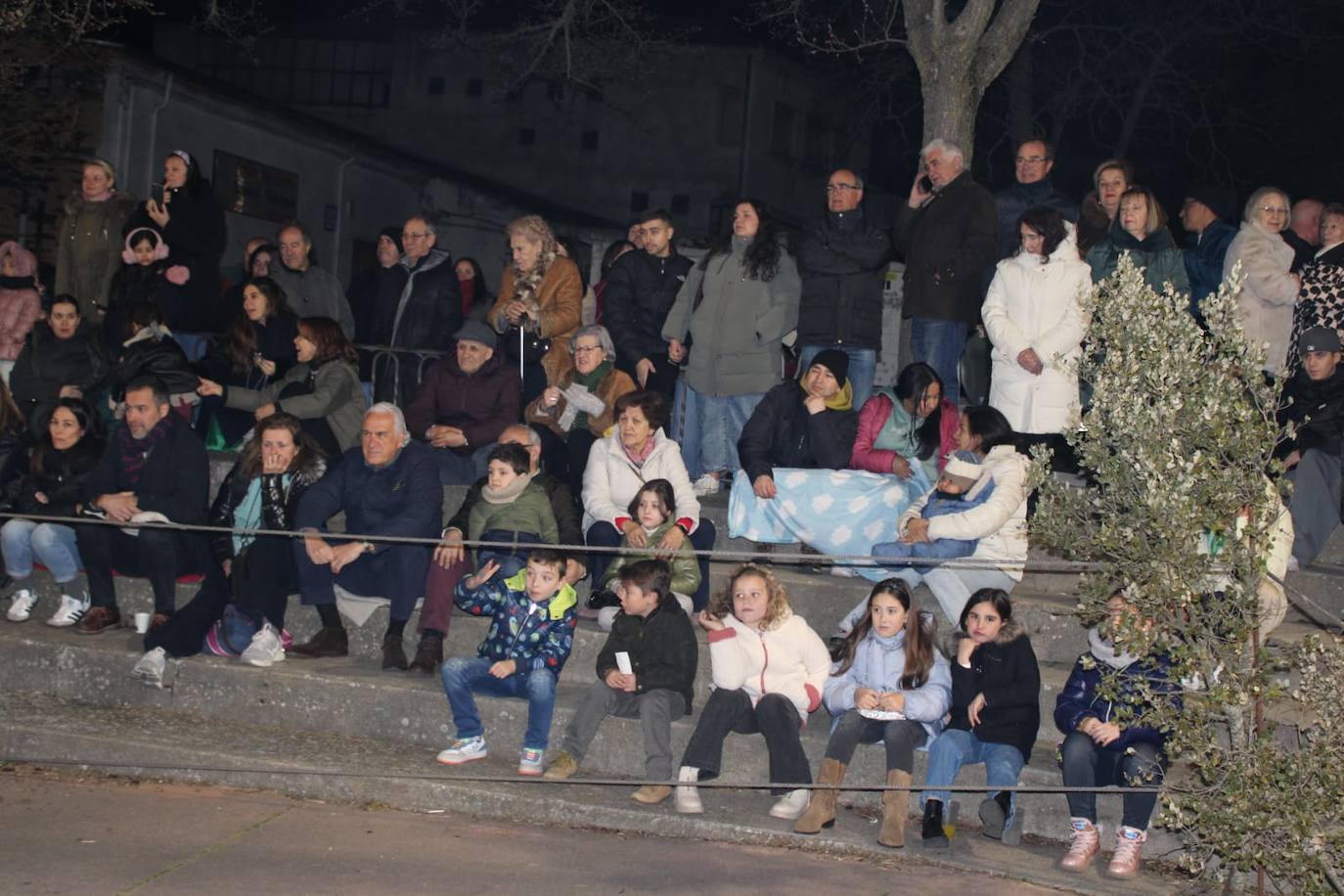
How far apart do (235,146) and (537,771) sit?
15.3 m

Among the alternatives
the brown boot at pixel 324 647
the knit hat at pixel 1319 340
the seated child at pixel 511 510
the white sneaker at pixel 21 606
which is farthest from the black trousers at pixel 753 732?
the white sneaker at pixel 21 606

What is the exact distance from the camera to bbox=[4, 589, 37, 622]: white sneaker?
8.72 m

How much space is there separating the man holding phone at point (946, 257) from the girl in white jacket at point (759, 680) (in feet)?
8.18

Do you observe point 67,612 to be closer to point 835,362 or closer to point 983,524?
point 835,362

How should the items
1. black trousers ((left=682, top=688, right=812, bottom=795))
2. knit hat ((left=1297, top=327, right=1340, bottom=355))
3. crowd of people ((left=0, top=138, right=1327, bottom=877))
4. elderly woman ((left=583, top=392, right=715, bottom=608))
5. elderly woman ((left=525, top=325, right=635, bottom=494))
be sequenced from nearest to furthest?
1. black trousers ((left=682, top=688, right=812, bottom=795))
2. crowd of people ((left=0, top=138, right=1327, bottom=877))
3. elderly woman ((left=583, top=392, right=715, bottom=608))
4. knit hat ((left=1297, top=327, right=1340, bottom=355))
5. elderly woman ((left=525, top=325, right=635, bottom=494))

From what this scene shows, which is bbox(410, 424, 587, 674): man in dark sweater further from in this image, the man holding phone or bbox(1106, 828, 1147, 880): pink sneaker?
bbox(1106, 828, 1147, 880): pink sneaker

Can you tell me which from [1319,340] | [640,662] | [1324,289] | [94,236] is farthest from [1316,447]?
[94,236]

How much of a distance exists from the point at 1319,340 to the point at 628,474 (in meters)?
3.76

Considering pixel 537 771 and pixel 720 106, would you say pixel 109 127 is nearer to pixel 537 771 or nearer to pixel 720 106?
pixel 537 771

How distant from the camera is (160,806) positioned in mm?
6895

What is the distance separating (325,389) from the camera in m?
9.18

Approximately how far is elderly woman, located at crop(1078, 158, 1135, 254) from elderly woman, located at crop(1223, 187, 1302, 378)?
697mm

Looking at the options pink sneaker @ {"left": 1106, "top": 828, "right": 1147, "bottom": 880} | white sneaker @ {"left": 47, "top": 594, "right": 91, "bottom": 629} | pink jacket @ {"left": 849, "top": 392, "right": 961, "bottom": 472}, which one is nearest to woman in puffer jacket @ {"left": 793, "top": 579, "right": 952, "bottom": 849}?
pink sneaker @ {"left": 1106, "top": 828, "right": 1147, "bottom": 880}

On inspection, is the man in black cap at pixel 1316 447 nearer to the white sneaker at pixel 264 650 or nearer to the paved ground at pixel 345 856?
the paved ground at pixel 345 856
